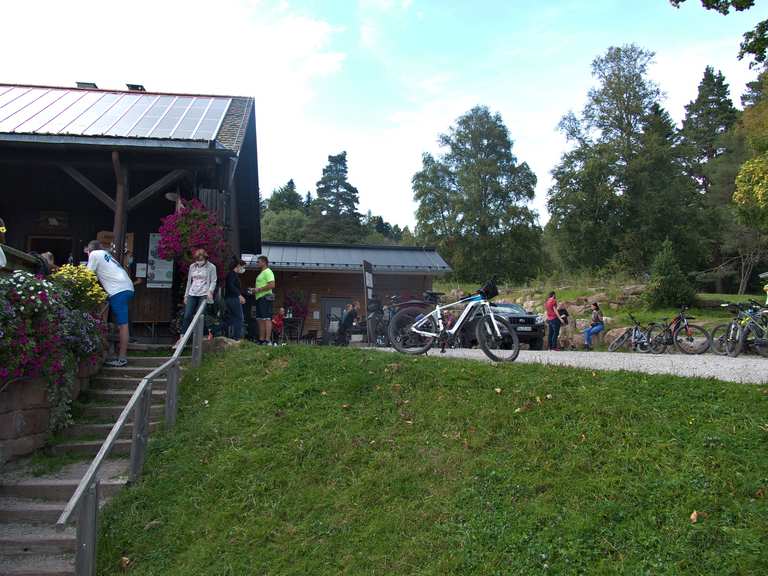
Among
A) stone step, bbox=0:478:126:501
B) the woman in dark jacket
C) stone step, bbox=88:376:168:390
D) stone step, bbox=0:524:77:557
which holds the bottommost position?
stone step, bbox=0:524:77:557

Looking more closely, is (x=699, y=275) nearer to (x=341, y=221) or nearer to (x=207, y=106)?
(x=207, y=106)

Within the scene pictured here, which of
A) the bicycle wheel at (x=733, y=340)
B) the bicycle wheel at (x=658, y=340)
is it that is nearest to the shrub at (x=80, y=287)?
the bicycle wheel at (x=733, y=340)

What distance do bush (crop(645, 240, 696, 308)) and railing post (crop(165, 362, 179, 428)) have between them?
762 inches

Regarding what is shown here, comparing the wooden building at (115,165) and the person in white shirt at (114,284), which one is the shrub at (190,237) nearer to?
the wooden building at (115,165)

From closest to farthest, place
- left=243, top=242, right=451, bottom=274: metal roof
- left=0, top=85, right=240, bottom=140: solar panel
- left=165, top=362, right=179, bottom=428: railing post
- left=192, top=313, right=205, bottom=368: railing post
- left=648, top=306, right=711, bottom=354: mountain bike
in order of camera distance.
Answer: left=165, top=362, right=179, bottom=428: railing post, left=192, top=313, right=205, bottom=368: railing post, left=0, top=85, right=240, bottom=140: solar panel, left=648, top=306, right=711, bottom=354: mountain bike, left=243, top=242, right=451, bottom=274: metal roof

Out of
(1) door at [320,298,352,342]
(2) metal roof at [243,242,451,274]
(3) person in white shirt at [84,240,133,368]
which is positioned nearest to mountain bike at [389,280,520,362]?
(3) person in white shirt at [84,240,133,368]

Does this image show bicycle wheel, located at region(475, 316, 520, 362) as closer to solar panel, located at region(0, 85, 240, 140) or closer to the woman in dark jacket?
the woman in dark jacket

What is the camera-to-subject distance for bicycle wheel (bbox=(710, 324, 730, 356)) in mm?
12523

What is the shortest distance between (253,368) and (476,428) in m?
3.16

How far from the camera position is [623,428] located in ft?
17.9

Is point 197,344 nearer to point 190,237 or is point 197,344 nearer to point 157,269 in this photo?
point 190,237

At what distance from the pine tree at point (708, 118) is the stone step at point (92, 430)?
47134 millimetres

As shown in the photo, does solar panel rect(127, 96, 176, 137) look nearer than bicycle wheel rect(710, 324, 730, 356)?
Yes

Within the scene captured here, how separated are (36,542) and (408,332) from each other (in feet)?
17.8
